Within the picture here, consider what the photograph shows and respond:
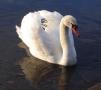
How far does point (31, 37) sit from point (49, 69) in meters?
1.16

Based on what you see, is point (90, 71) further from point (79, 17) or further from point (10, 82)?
point (79, 17)

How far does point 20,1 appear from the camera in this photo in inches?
623

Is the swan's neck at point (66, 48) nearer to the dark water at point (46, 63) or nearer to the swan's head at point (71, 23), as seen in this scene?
the dark water at point (46, 63)

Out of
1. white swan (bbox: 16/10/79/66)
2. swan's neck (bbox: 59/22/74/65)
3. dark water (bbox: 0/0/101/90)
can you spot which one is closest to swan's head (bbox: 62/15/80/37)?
white swan (bbox: 16/10/79/66)

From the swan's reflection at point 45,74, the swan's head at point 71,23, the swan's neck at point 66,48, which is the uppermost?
the swan's head at point 71,23

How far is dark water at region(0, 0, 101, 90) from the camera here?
11.5 meters

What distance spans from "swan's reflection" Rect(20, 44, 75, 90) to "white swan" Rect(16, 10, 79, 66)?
18 cm

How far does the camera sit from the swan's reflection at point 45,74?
452 inches

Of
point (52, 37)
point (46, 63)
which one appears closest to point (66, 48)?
point (52, 37)

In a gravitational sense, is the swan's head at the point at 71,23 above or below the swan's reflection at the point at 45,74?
above

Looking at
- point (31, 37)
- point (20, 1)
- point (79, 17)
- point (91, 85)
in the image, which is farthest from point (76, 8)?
point (91, 85)

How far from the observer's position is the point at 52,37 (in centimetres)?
1260

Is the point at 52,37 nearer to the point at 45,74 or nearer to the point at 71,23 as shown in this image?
the point at 71,23

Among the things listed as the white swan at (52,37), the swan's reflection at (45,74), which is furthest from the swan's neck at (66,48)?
the swan's reflection at (45,74)
